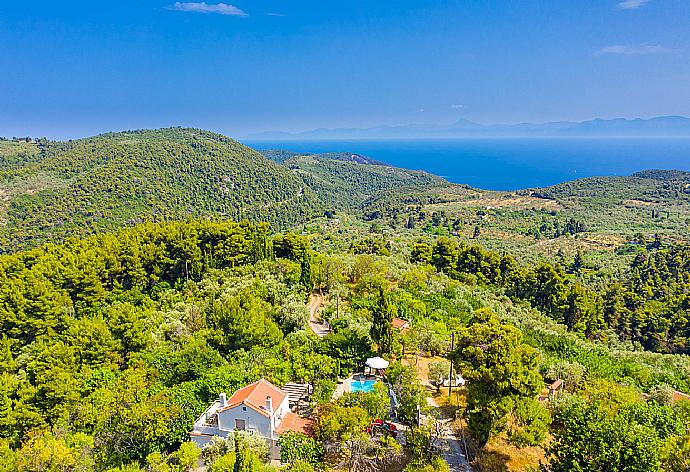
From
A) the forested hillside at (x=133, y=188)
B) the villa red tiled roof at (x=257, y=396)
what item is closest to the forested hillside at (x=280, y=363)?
the villa red tiled roof at (x=257, y=396)

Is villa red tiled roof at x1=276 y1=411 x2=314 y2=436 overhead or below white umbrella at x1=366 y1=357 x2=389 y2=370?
below

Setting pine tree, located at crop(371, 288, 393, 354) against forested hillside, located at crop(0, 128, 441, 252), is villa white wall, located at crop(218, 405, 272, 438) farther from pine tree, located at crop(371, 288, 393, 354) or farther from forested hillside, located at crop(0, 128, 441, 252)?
forested hillside, located at crop(0, 128, 441, 252)

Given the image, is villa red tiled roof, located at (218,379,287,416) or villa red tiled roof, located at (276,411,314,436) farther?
villa red tiled roof, located at (276,411,314,436)

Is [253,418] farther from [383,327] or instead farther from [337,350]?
[383,327]

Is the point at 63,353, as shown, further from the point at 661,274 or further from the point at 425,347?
the point at 661,274

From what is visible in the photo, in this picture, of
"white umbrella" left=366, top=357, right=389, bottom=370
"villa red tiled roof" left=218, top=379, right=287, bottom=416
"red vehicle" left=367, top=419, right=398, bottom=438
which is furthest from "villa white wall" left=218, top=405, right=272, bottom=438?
"white umbrella" left=366, top=357, right=389, bottom=370

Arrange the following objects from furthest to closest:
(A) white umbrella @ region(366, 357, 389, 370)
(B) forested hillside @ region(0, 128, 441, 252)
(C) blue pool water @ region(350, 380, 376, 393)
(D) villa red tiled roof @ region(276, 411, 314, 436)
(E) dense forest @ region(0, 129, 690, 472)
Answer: (B) forested hillside @ region(0, 128, 441, 252), (A) white umbrella @ region(366, 357, 389, 370), (C) blue pool water @ region(350, 380, 376, 393), (D) villa red tiled roof @ region(276, 411, 314, 436), (E) dense forest @ region(0, 129, 690, 472)

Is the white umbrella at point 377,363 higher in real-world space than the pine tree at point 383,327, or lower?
lower

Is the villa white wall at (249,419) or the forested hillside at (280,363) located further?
the villa white wall at (249,419)

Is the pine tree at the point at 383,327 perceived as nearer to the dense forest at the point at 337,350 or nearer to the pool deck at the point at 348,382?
the dense forest at the point at 337,350
